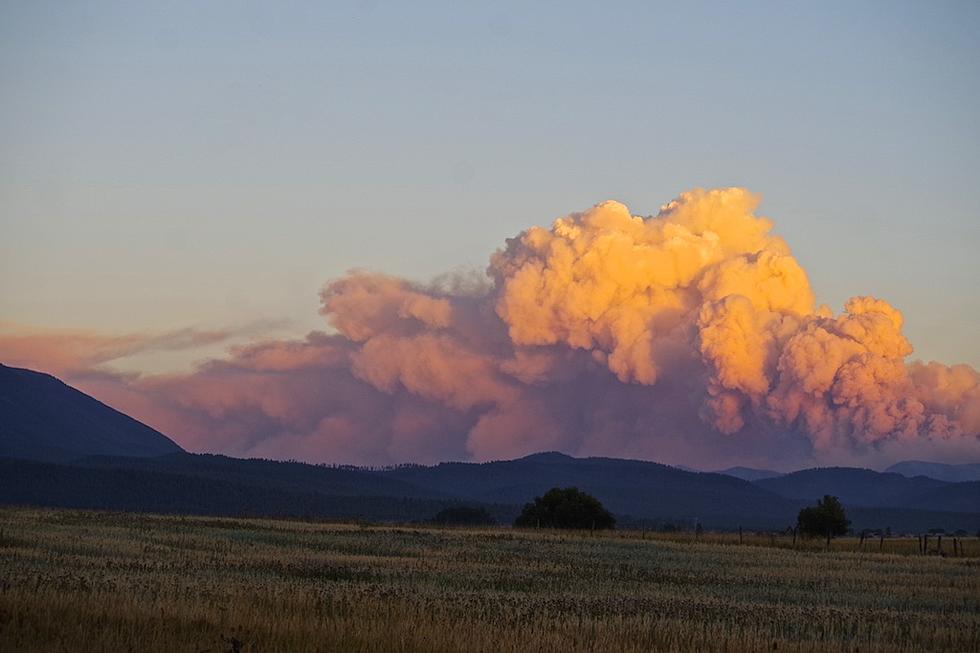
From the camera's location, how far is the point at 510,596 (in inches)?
1320

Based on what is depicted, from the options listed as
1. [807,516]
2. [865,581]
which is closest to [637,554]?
[865,581]

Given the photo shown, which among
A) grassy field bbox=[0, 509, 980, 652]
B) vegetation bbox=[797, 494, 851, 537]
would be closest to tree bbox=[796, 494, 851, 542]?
vegetation bbox=[797, 494, 851, 537]

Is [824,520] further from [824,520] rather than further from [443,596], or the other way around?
[443,596]

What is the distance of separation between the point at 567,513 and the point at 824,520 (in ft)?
71.3

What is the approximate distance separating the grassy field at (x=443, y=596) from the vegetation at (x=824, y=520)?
3894cm

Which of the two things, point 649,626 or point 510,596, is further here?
point 510,596

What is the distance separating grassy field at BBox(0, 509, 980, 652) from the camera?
21891 millimetres

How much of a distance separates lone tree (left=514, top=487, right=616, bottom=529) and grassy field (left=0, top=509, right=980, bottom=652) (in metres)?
44.3

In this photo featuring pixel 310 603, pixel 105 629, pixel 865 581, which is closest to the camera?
pixel 105 629

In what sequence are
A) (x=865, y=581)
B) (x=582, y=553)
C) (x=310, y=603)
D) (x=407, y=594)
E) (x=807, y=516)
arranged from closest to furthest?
1. (x=310, y=603)
2. (x=407, y=594)
3. (x=865, y=581)
4. (x=582, y=553)
5. (x=807, y=516)

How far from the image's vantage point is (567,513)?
357 feet

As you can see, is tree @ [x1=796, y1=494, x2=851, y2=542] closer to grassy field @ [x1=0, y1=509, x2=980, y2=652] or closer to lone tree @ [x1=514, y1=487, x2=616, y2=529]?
lone tree @ [x1=514, y1=487, x2=616, y2=529]

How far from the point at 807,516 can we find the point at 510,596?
76.4 metres

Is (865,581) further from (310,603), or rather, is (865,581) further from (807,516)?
(807,516)
